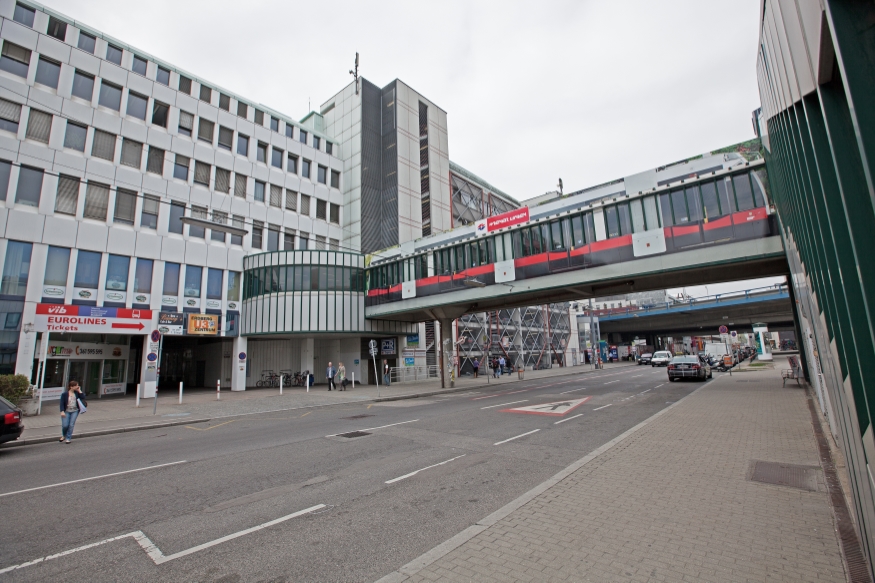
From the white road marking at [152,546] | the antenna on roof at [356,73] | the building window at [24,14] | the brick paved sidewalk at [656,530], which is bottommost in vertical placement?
the white road marking at [152,546]

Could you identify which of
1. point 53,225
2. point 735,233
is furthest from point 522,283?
point 53,225

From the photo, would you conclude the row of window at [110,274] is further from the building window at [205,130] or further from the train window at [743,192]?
the train window at [743,192]

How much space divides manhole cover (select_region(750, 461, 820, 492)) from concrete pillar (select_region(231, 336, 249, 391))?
28.0 m

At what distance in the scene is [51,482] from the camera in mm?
7137

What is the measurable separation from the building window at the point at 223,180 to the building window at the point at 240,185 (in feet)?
1.63

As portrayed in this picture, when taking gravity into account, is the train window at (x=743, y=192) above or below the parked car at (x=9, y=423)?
Result: above

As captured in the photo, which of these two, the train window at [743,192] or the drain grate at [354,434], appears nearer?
the drain grate at [354,434]

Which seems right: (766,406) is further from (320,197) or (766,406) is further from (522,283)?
(320,197)

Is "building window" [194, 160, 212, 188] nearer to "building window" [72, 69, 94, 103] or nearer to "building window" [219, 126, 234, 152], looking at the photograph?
"building window" [219, 126, 234, 152]

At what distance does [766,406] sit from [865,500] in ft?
41.0

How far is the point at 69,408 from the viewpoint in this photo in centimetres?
1104

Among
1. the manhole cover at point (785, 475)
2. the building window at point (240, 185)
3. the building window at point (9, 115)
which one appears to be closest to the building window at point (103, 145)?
the building window at point (9, 115)

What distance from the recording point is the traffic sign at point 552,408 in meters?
13.8

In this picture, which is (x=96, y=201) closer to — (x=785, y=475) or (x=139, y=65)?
(x=139, y=65)
